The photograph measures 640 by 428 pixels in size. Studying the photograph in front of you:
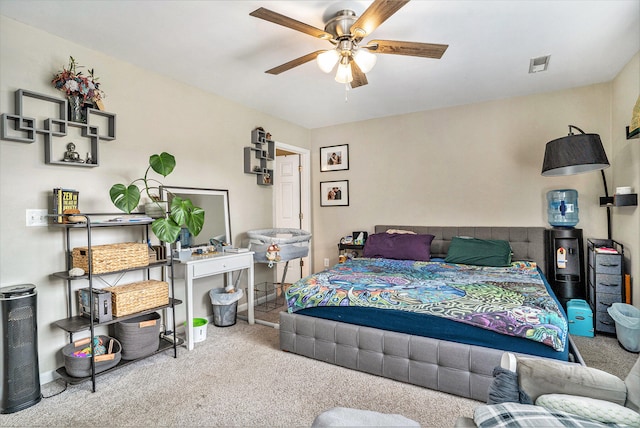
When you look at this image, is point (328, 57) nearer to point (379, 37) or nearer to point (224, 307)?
point (379, 37)

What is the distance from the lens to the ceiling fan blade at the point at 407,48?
2.05m

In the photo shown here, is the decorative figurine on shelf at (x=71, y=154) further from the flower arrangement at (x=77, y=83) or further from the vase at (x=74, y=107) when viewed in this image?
the flower arrangement at (x=77, y=83)

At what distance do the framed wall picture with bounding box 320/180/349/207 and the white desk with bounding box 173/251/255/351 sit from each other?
191cm

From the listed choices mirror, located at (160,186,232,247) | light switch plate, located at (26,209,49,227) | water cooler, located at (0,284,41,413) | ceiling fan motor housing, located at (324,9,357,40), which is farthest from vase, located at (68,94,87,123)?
ceiling fan motor housing, located at (324,9,357,40)

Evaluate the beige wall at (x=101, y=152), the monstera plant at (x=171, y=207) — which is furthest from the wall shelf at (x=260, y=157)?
the monstera plant at (x=171, y=207)

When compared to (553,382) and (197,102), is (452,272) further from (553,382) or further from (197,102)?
(197,102)

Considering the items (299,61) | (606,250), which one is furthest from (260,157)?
(606,250)

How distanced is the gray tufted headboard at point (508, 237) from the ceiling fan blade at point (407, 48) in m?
2.45

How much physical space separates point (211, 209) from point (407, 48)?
2530mm

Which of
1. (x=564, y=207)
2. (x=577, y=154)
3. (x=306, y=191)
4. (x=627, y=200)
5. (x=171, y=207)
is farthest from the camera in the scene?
(x=306, y=191)

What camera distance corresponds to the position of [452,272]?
121 inches

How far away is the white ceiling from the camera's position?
2.10m

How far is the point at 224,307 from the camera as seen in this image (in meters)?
3.33

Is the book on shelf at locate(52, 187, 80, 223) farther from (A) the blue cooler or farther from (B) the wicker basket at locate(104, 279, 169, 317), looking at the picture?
(A) the blue cooler
